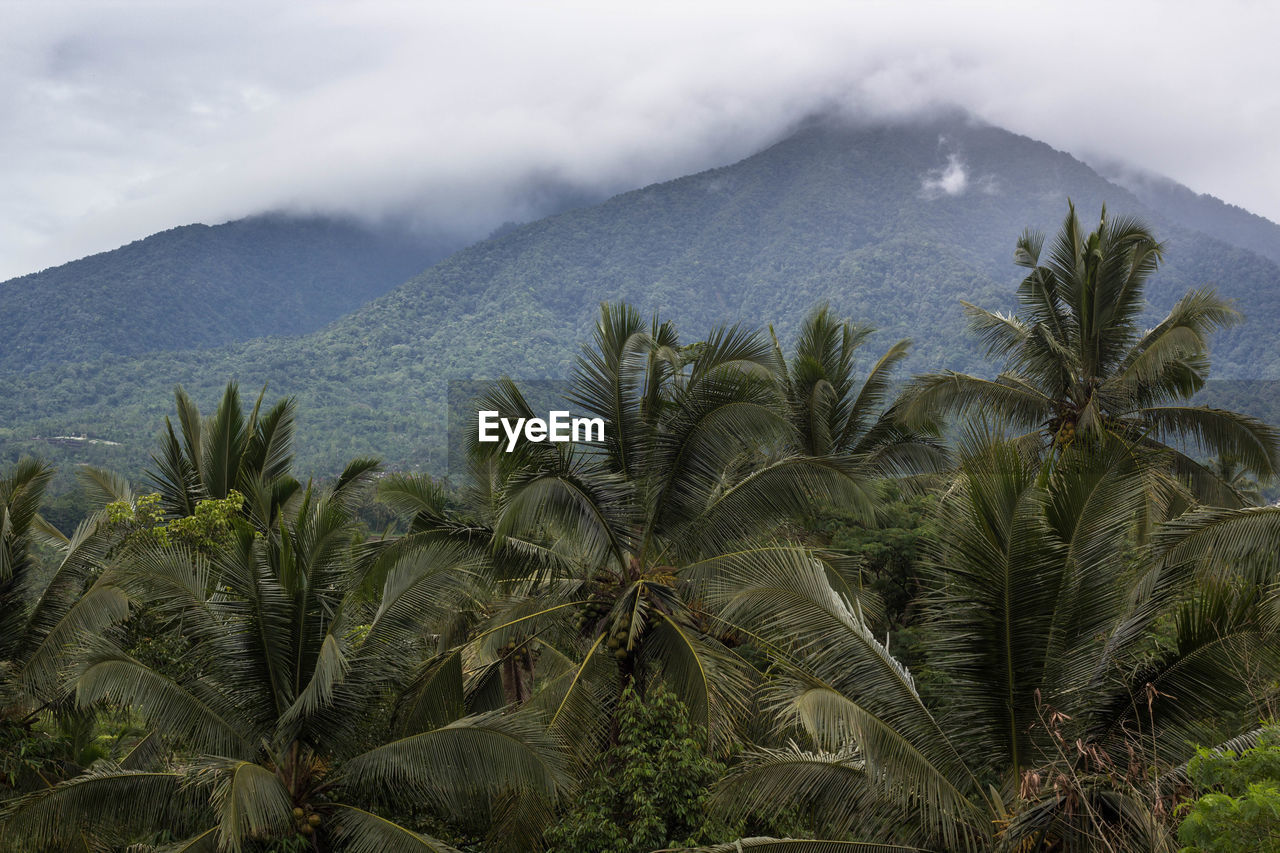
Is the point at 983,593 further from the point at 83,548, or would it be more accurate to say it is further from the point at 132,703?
the point at 83,548

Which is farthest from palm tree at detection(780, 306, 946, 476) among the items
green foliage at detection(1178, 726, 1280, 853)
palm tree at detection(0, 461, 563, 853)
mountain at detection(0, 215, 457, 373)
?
mountain at detection(0, 215, 457, 373)

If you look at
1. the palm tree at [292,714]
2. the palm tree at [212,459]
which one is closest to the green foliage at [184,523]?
the palm tree at [292,714]

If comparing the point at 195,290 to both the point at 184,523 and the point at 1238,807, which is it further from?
the point at 1238,807

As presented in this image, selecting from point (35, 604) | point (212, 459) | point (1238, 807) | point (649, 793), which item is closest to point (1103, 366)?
point (649, 793)

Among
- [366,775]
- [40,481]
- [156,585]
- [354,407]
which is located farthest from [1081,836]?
[354,407]

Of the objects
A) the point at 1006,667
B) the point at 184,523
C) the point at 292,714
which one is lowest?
the point at 292,714

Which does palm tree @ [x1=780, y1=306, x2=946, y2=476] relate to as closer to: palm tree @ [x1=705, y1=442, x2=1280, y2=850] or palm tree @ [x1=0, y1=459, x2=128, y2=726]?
palm tree @ [x1=705, y1=442, x2=1280, y2=850]
